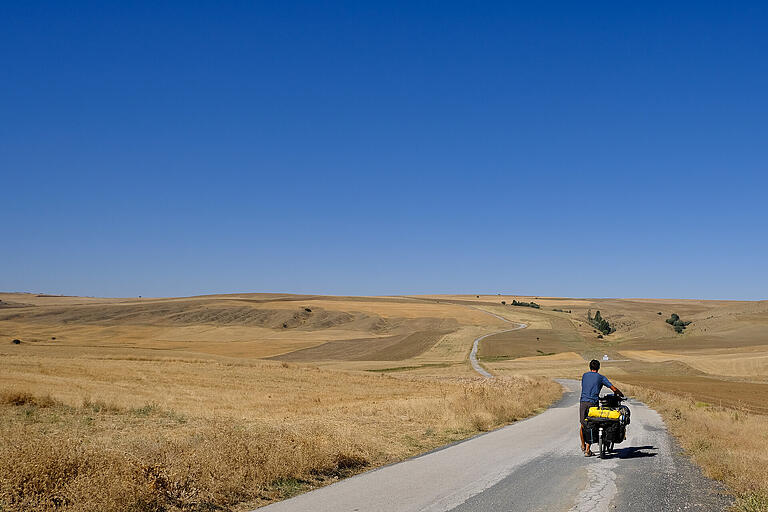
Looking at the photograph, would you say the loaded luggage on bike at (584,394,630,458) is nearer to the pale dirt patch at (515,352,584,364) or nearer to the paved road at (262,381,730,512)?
the paved road at (262,381,730,512)

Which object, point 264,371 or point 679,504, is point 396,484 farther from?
point 264,371

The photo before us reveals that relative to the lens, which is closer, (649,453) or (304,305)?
(649,453)

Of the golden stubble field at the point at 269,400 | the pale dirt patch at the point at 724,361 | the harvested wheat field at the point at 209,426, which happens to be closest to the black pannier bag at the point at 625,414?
the golden stubble field at the point at 269,400

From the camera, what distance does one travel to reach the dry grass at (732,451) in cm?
1013

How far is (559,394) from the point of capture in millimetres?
41156

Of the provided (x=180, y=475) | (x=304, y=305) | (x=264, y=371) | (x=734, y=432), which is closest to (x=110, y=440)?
(x=180, y=475)

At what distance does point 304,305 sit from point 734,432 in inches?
5587

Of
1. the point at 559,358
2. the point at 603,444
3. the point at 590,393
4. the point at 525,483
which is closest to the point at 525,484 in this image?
the point at 525,483

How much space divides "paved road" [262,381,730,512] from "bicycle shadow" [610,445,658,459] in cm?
2

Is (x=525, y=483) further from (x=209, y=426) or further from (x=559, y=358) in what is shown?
(x=559, y=358)

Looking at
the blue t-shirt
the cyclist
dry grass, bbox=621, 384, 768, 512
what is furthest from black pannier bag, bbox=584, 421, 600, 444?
dry grass, bbox=621, 384, 768, 512

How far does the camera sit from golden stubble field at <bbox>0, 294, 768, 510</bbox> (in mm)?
9828

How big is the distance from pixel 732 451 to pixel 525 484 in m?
6.46

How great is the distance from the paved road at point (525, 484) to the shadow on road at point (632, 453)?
0.02 meters
